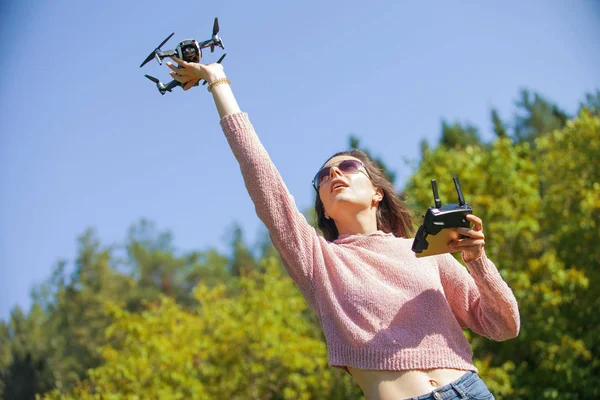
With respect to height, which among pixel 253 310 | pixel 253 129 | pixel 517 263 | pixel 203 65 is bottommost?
pixel 517 263

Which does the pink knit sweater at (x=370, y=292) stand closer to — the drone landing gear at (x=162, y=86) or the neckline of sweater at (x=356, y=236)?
the neckline of sweater at (x=356, y=236)

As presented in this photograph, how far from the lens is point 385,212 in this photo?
8.86 ft

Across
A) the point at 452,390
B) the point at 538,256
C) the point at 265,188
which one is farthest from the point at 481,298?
the point at 538,256

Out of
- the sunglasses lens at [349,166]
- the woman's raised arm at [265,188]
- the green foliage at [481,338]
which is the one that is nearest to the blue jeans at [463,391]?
the woman's raised arm at [265,188]

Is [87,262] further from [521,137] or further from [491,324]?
[491,324]

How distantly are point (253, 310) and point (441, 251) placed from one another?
973 centimetres

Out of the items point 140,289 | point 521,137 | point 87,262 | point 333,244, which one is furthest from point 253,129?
point 521,137

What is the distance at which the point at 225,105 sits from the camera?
217 cm

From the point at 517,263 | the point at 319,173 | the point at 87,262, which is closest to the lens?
the point at 319,173

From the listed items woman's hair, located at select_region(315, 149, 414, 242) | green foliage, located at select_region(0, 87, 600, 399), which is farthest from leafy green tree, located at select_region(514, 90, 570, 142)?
woman's hair, located at select_region(315, 149, 414, 242)

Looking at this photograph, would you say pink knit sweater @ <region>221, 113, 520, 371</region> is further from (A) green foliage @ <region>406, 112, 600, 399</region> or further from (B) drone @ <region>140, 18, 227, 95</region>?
(A) green foliage @ <region>406, 112, 600, 399</region>

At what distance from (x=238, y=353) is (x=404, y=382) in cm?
921

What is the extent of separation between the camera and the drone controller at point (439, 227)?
200 centimetres

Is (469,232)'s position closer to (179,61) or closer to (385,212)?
(385,212)
